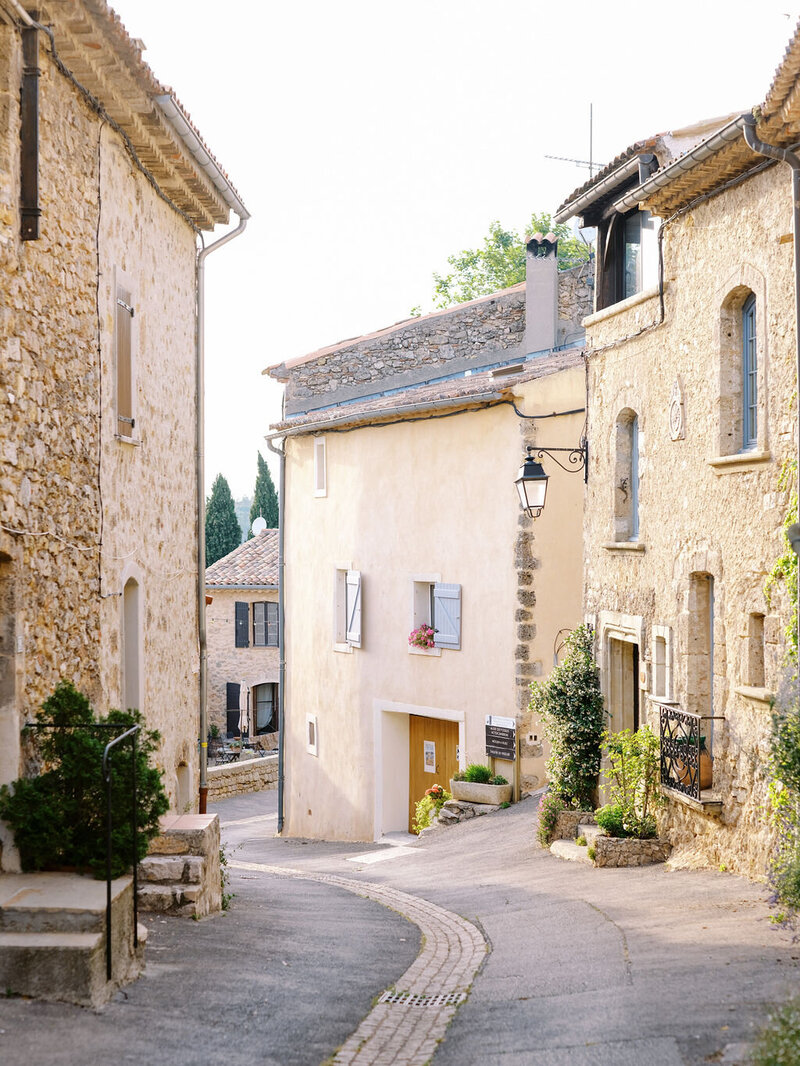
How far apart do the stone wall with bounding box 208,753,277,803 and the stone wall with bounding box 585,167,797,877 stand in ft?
47.4

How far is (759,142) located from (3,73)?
5309 millimetres

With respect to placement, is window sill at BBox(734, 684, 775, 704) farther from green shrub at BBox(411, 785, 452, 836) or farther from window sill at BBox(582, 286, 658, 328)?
green shrub at BBox(411, 785, 452, 836)

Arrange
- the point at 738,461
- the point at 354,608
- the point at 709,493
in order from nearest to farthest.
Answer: the point at 738,461
the point at 709,493
the point at 354,608

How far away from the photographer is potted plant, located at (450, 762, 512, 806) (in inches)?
667

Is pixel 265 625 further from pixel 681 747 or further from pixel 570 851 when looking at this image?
pixel 681 747

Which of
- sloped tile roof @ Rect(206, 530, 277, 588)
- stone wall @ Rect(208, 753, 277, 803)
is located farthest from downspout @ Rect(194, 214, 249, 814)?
sloped tile roof @ Rect(206, 530, 277, 588)

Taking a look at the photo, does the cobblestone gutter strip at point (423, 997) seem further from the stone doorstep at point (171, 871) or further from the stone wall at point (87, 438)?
the stone wall at point (87, 438)

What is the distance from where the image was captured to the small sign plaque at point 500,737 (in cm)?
1705

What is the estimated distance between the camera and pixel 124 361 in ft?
34.2

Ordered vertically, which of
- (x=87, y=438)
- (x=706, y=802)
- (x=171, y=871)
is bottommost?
Answer: (x=171, y=871)

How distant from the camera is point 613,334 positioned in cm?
1344

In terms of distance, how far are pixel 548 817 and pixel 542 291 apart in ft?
36.5

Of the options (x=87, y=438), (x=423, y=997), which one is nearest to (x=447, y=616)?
(x=87, y=438)

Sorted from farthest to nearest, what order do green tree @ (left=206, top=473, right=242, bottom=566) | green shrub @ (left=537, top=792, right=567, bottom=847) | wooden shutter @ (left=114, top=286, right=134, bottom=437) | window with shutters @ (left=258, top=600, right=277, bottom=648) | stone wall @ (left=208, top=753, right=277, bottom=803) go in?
green tree @ (left=206, top=473, right=242, bottom=566)
window with shutters @ (left=258, top=600, right=277, bottom=648)
stone wall @ (left=208, top=753, right=277, bottom=803)
green shrub @ (left=537, top=792, right=567, bottom=847)
wooden shutter @ (left=114, top=286, right=134, bottom=437)
